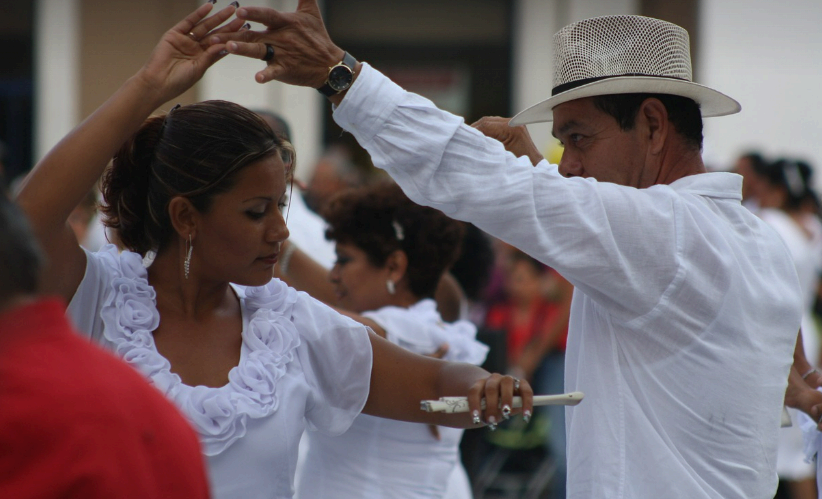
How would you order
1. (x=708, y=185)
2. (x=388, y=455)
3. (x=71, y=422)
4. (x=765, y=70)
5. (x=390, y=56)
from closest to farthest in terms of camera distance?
(x=71, y=422) < (x=708, y=185) < (x=388, y=455) < (x=765, y=70) < (x=390, y=56)

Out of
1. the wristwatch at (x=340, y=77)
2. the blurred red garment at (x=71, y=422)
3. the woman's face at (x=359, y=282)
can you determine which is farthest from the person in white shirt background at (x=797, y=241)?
the blurred red garment at (x=71, y=422)

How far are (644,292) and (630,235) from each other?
12 cm

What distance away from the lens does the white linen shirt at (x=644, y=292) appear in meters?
2.04

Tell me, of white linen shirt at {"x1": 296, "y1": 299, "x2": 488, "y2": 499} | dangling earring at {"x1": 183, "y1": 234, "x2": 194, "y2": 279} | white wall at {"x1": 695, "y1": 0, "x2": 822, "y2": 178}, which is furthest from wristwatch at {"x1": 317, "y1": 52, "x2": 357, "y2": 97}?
white wall at {"x1": 695, "y1": 0, "x2": 822, "y2": 178}

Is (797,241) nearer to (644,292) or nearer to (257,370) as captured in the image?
(644,292)

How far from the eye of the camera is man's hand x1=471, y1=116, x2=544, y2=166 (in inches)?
106

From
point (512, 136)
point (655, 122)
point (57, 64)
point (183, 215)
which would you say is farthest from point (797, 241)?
point (57, 64)

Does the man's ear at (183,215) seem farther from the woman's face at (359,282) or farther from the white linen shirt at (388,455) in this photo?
the woman's face at (359,282)

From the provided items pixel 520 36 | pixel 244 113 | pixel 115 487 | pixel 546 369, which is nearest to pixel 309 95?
pixel 520 36

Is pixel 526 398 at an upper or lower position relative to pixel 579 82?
lower

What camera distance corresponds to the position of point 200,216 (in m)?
2.42

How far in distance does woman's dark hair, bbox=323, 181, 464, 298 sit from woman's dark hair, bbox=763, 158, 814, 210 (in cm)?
432

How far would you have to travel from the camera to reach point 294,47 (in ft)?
6.90

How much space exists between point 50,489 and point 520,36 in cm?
965
